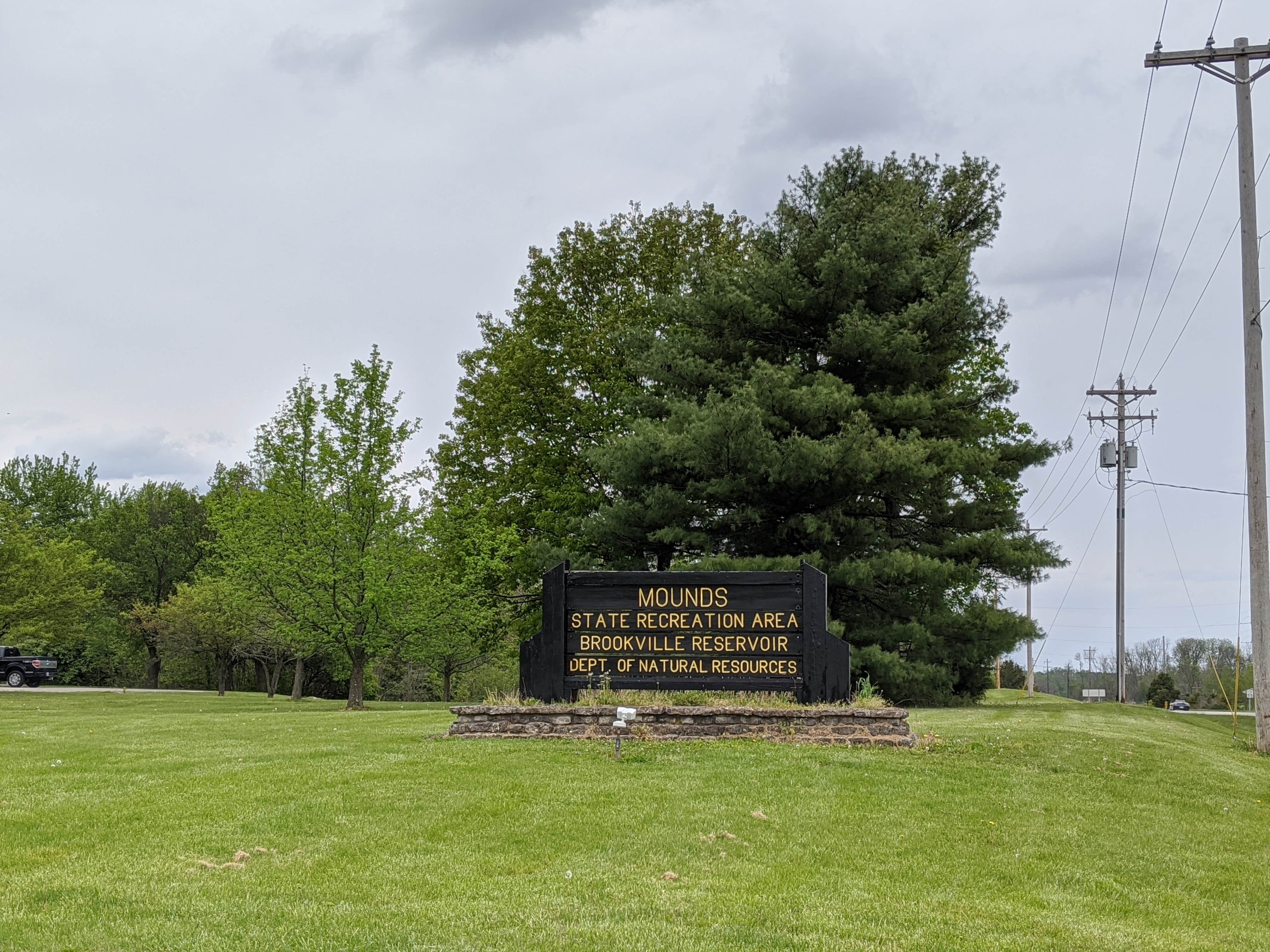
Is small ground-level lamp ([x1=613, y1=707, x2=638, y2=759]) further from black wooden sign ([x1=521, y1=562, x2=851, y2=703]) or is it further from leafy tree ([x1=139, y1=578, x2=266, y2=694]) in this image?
leafy tree ([x1=139, y1=578, x2=266, y2=694])

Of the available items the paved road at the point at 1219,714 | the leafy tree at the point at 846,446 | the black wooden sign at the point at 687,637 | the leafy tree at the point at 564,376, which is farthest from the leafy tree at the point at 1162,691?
the black wooden sign at the point at 687,637

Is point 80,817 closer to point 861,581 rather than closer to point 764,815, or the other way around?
point 764,815

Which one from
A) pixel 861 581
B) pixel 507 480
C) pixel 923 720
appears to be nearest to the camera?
pixel 923 720

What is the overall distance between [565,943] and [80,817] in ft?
15.5

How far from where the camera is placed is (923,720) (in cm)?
1573

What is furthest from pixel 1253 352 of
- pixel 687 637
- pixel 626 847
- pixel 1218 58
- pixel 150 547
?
pixel 150 547

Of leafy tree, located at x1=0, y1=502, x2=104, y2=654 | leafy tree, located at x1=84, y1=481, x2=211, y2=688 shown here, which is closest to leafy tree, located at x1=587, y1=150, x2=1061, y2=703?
leafy tree, located at x1=0, y1=502, x2=104, y2=654

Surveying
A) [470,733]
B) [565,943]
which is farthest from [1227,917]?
[470,733]

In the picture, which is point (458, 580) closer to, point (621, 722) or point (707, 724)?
point (707, 724)

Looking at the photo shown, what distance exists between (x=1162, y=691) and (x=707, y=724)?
46.8m

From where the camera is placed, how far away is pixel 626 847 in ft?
22.9

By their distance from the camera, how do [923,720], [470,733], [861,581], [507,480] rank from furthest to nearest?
[507,480] → [861,581] → [923,720] → [470,733]

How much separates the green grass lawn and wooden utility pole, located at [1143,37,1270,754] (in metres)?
3.71

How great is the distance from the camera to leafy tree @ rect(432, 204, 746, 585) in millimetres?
30281
